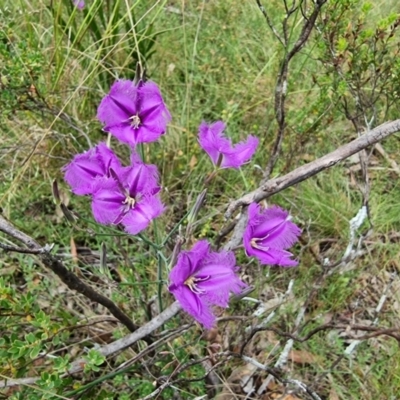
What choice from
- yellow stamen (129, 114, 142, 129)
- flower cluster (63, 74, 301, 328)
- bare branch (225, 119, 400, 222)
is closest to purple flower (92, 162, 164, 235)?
flower cluster (63, 74, 301, 328)

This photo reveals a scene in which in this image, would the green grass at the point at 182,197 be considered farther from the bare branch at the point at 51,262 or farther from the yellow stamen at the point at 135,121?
the yellow stamen at the point at 135,121

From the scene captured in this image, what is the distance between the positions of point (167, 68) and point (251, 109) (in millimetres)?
432

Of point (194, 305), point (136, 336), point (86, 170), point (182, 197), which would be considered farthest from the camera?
point (182, 197)

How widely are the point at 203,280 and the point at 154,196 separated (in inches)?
7.8

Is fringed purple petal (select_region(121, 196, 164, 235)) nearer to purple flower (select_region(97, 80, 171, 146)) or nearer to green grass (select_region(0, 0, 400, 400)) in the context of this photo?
purple flower (select_region(97, 80, 171, 146))

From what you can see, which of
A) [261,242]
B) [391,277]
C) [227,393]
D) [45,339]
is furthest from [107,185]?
[391,277]

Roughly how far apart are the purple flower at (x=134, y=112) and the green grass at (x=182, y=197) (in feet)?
1.16

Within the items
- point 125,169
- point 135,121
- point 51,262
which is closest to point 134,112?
point 135,121

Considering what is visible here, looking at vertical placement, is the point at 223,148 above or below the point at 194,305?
above

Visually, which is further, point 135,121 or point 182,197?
point 182,197

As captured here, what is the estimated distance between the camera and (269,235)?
126 cm

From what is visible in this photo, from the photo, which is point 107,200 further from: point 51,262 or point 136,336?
point 136,336

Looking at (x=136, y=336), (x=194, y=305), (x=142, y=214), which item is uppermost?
(x=142, y=214)

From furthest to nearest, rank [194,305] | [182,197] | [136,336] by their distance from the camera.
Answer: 1. [182,197]
2. [136,336]
3. [194,305]
